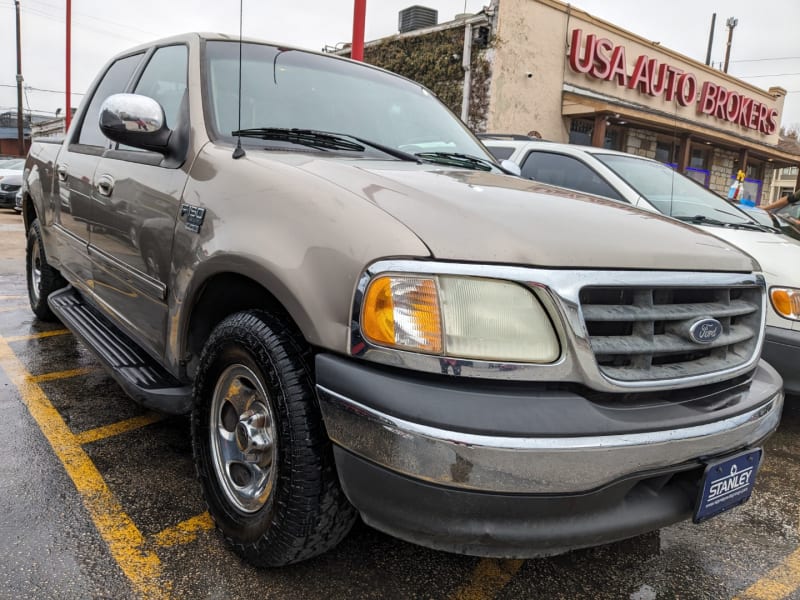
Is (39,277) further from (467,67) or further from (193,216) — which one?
(467,67)

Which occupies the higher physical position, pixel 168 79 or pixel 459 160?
pixel 168 79

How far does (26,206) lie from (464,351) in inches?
182

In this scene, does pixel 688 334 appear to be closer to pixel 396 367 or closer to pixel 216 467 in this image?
pixel 396 367

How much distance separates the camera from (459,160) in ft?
9.12

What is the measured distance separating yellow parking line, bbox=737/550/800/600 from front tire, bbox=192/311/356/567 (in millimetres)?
1420

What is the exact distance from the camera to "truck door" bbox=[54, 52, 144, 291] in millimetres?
3180

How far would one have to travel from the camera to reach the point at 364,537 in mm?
2213

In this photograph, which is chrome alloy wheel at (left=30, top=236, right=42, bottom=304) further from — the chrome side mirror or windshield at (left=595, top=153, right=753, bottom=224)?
windshield at (left=595, top=153, right=753, bottom=224)

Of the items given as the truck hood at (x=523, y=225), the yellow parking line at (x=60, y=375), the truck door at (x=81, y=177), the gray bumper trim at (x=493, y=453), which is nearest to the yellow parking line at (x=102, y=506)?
the yellow parking line at (x=60, y=375)

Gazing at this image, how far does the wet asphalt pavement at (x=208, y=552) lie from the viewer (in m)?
1.92

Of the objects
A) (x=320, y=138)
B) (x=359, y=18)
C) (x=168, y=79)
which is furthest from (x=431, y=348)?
(x=359, y=18)

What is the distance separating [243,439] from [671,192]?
13.0 feet

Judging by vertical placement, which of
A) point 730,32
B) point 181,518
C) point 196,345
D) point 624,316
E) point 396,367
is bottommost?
point 181,518

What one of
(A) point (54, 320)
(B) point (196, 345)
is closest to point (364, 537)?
(B) point (196, 345)
